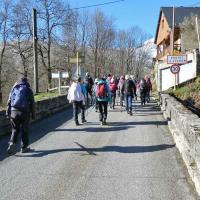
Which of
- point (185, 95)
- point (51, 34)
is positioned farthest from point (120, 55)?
point (185, 95)

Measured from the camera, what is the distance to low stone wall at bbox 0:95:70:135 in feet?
41.2

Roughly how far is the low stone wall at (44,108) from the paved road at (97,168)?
31.9 inches

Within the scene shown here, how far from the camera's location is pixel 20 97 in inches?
391

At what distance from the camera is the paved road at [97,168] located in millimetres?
6719

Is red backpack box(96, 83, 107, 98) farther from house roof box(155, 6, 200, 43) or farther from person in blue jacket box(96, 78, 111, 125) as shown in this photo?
house roof box(155, 6, 200, 43)

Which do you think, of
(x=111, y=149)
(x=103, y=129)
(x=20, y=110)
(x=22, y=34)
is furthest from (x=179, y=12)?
(x=20, y=110)

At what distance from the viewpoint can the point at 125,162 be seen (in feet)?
28.8

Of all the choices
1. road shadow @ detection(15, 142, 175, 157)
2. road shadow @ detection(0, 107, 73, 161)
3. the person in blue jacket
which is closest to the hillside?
the person in blue jacket

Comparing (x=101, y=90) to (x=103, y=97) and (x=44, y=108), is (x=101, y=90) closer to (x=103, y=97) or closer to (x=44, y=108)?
(x=103, y=97)

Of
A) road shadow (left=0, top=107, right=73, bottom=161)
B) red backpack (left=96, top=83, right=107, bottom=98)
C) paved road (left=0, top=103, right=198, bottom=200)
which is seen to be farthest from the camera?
red backpack (left=96, top=83, right=107, bottom=98)

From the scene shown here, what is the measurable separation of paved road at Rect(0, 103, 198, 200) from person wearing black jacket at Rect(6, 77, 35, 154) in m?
0.35

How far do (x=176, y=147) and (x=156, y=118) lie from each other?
6.75 meters

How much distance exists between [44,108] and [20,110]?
27.2 ft

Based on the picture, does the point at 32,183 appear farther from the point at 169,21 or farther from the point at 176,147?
the point at 169,21
